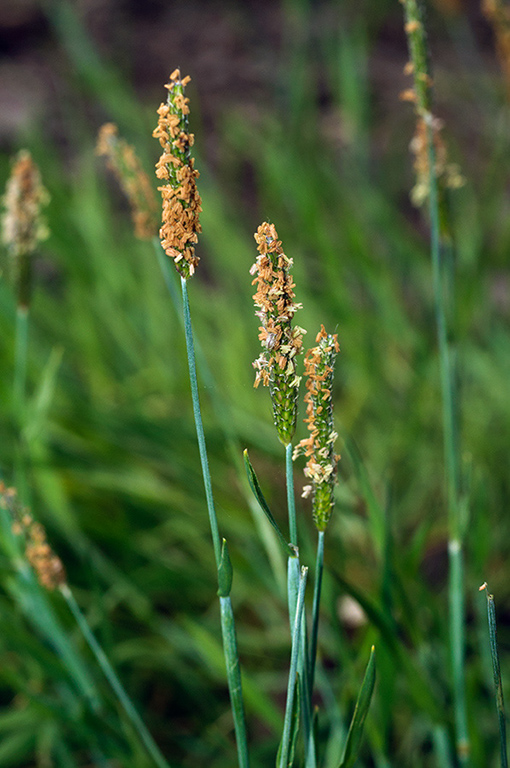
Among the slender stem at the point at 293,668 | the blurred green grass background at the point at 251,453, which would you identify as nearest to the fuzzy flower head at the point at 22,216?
the blurred green grass background at the point at 251,453

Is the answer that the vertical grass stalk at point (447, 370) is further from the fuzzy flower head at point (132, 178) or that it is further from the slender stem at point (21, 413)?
the slender stem at point (21, 413)

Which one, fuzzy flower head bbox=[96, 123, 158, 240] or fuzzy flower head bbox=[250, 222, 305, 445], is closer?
fuzzy flower head bbox=[250, 222, 305, 445]

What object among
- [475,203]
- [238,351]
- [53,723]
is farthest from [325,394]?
[475,203]

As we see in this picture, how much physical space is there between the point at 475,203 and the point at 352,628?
1.44 metres

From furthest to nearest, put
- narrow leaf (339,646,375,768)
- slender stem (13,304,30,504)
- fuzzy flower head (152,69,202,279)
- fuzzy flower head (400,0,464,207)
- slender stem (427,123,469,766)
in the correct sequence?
slender stem (13,304,30,504), slender stem (427,123,469,766), fuzzy flower head (400,0,464,207), narrow leaf (339,646,375,768), fuzzy flower head (152,69,202,279)

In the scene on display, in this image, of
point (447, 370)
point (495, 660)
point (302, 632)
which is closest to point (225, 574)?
point (302, 632)

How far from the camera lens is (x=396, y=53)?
3.23 meters

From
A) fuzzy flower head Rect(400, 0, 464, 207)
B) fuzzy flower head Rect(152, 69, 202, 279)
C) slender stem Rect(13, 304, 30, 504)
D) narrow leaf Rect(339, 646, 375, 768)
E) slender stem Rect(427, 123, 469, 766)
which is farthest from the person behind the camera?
slender stem Rect(13, 304, 30, 504)

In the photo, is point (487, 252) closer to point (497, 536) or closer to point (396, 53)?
point (497, 536)

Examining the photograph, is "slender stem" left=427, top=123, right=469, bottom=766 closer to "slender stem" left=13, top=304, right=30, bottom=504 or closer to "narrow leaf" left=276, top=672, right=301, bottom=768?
"narrow leaf" left=276, top=672, right=301, bottom=768

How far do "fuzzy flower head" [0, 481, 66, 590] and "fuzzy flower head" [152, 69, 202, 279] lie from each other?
306mm

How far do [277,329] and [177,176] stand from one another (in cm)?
11

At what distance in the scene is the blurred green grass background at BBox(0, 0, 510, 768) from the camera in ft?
2.87

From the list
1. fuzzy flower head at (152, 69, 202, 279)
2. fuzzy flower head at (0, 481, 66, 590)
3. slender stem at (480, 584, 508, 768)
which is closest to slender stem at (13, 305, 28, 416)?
fuzzy flower head at (0, 481, 66, 590)
